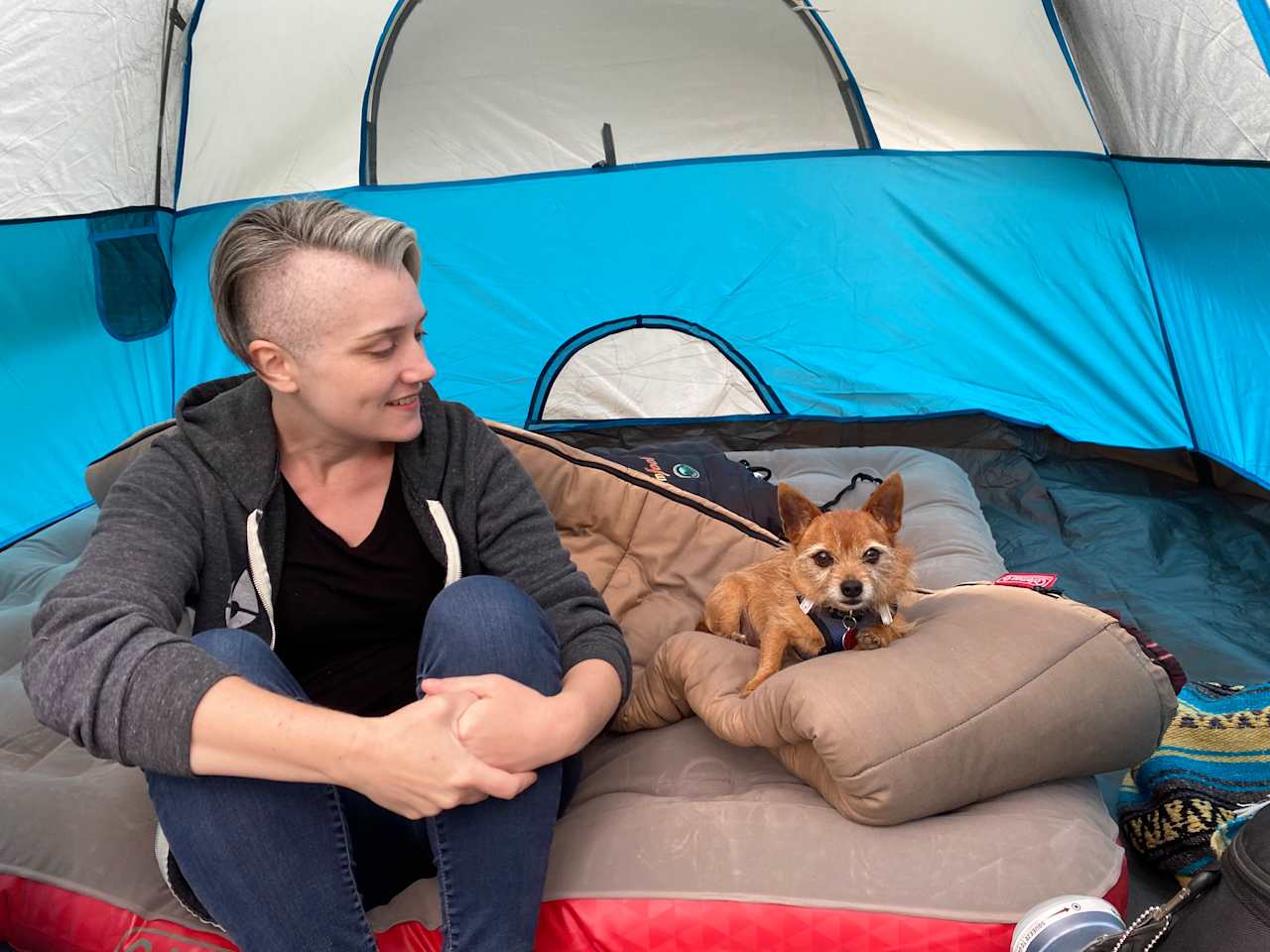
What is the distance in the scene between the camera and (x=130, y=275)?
3.21 m

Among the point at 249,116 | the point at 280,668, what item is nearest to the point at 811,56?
the point at 249,116

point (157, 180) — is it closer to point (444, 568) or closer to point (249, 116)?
point (249, 116)

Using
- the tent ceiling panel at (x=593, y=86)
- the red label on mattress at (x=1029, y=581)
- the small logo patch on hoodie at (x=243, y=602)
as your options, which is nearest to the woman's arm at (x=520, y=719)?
the small logo patch on hoodie at (x=243, y=602)

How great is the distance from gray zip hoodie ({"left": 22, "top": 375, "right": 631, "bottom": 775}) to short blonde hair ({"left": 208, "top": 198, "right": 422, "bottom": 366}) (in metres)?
0.18

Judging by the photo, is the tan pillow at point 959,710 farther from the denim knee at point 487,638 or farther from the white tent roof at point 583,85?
the white tent roof at point 583,85

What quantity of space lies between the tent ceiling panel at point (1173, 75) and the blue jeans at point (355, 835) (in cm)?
207

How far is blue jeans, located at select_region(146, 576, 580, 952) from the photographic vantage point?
1.22m

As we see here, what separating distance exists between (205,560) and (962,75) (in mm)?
2794

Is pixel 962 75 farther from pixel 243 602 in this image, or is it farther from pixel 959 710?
pixel 243 602

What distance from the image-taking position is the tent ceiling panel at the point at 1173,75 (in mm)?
2445

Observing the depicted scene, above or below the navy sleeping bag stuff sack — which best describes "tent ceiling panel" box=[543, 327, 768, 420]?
below

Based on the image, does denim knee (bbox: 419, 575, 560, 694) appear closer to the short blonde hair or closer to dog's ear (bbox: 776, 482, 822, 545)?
the short blonde hair

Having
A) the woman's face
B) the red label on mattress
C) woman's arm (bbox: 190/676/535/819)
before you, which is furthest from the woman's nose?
the red label on mattress

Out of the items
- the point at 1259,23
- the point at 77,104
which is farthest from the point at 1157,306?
the point at 77,104
